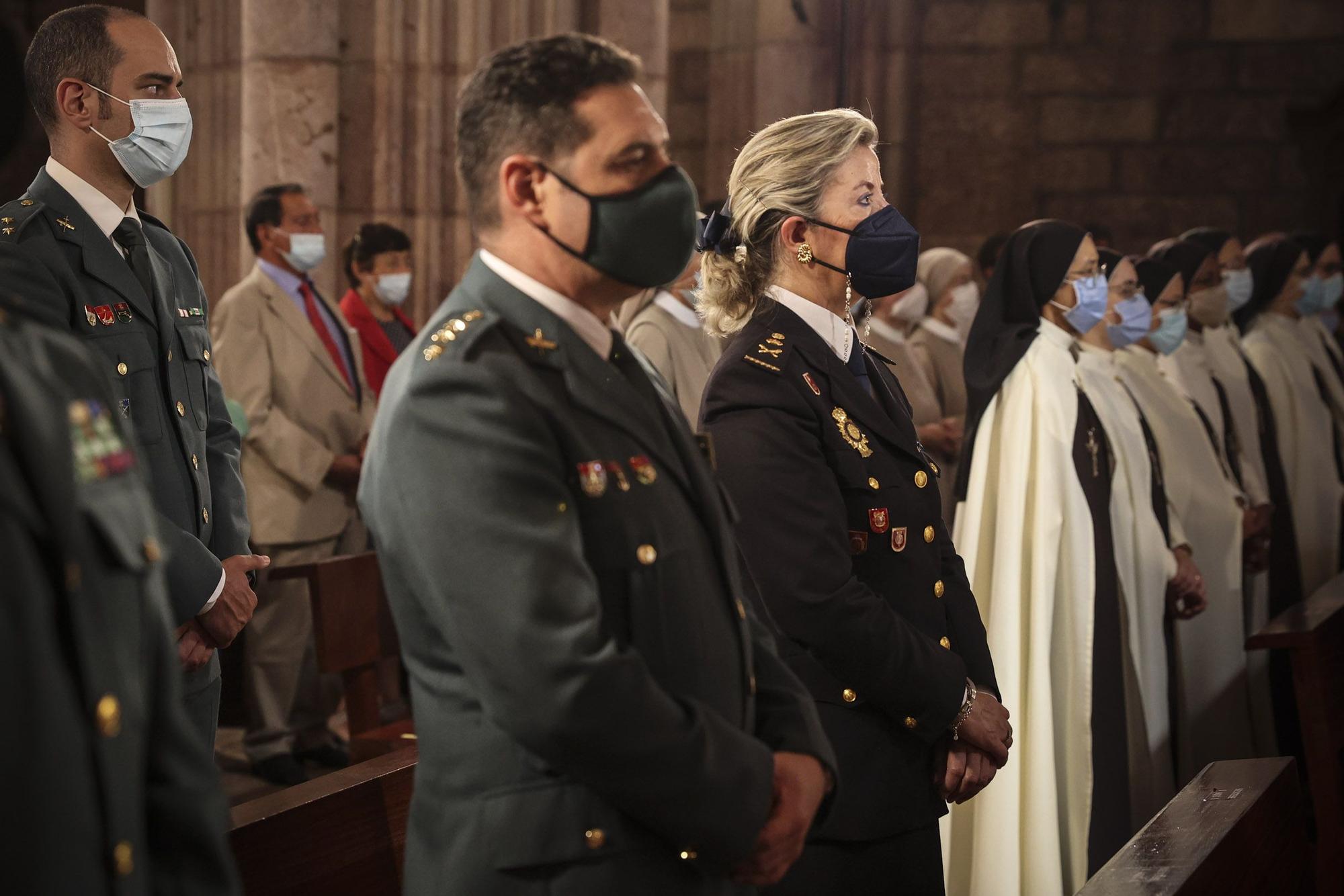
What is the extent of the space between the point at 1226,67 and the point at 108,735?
34.7 ft

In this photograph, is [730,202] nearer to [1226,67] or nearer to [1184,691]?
[1184,691]

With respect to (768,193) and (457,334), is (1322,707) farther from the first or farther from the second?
(457,334)

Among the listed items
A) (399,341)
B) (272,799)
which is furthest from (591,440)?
(399,341)

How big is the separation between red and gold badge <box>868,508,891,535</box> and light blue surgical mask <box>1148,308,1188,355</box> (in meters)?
3.48

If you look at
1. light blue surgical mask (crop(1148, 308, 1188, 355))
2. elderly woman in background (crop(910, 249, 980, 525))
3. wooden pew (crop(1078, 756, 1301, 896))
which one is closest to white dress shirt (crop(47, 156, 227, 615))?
wooden pew (crop(1078, 756, 1301, 896))

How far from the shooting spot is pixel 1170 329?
5.71m

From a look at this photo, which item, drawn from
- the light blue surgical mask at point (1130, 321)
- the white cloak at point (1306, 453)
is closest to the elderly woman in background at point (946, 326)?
the white cloak at point (1306, 453)

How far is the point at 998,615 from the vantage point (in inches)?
154

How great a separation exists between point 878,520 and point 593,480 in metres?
0.97

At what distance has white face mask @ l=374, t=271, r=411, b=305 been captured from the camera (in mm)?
6062

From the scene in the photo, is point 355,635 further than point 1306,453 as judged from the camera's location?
No

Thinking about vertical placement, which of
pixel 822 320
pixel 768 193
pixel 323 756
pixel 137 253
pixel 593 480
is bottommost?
pixel 323 756

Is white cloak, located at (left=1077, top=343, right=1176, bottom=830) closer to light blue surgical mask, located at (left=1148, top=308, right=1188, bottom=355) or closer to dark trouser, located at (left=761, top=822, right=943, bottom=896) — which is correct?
light blue surgical mask, located at (left=1148, top=308, right=1188, bottom=355)

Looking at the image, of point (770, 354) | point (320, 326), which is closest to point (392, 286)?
point (320, 326)
